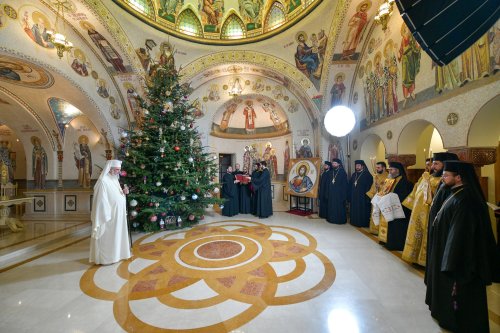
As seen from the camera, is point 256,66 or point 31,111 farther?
point 256,66

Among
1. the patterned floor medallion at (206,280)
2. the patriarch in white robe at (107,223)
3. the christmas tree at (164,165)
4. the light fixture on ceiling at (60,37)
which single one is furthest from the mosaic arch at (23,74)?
the patterned floor medallion at (206,280)

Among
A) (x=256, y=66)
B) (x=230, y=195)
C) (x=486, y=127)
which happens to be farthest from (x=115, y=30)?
(x=486, y=127)

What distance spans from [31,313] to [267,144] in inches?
457

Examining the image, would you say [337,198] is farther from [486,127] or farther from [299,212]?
[486,127]

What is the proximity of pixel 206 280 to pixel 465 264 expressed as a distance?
3.64 metres

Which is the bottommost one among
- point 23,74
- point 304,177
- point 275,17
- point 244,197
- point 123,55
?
point 244,197

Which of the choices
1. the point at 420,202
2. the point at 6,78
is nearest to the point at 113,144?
the point at 6,78

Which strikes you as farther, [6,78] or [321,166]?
[321,166]

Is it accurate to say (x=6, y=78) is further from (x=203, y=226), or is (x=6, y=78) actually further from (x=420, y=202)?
(x=420, y=202)

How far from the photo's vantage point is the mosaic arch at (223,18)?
Result: 809 centimetres

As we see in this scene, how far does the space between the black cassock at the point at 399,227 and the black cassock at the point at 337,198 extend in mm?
2533

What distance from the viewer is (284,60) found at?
935cm

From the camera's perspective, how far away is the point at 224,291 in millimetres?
3371

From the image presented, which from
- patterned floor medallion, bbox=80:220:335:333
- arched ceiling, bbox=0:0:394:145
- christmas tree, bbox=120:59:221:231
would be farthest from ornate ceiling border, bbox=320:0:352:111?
patterned floor medallion, bbox=80:220:335:333
